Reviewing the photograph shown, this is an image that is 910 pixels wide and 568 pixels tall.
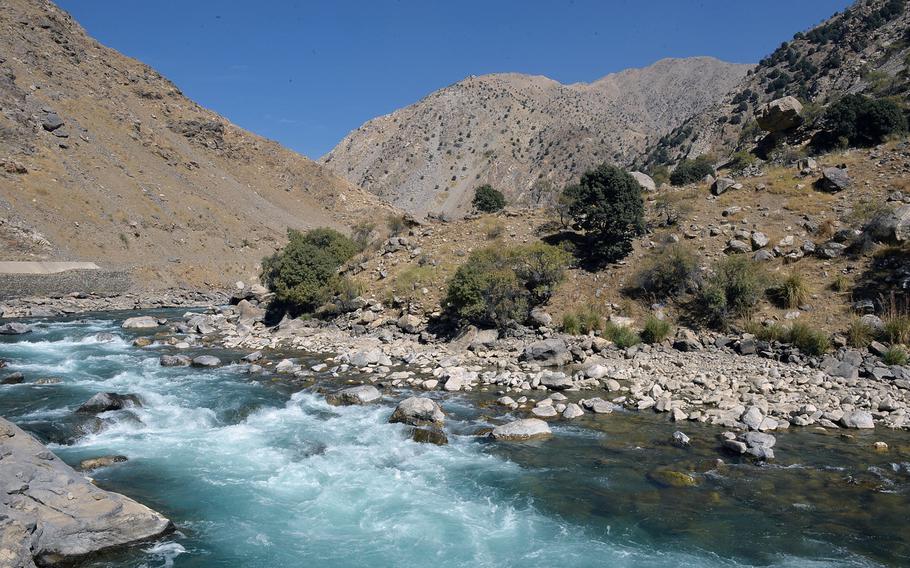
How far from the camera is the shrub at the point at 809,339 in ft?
58.0

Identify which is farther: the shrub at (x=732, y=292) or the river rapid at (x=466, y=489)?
the shrub at (x=732, y=292)

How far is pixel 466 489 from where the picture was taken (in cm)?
1129

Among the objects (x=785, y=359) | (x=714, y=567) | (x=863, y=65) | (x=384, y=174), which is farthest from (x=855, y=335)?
(x=384, y=174)

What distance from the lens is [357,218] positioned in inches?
3324

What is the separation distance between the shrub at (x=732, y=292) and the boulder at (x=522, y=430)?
34.6 ft

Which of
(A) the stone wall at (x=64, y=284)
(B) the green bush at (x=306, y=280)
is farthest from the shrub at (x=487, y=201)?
(A) the stone wall at (x=64, y=284)

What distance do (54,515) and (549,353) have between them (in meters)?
15.7

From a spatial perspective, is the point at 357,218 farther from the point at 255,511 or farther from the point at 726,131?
the point at 255,511

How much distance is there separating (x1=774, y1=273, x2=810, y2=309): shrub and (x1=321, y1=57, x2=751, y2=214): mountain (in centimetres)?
7143

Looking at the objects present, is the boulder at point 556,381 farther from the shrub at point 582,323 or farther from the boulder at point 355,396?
the boulder at point 355,396

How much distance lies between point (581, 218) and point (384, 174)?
93367 millimetres

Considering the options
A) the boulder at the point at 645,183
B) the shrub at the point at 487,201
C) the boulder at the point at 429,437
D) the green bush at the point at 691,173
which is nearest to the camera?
the boulder at the point at 429,437

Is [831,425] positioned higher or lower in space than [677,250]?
lower

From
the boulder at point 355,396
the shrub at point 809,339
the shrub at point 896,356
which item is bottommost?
the boulder at point 355,396
